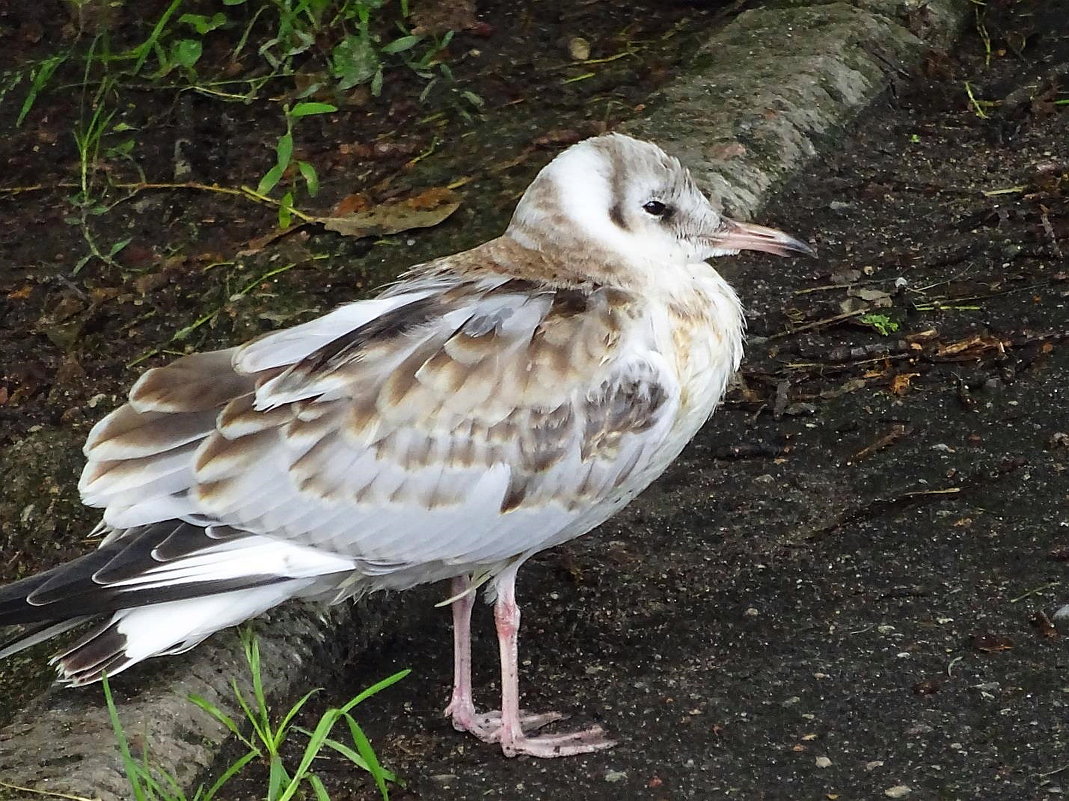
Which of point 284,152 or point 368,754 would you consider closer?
point 368,754

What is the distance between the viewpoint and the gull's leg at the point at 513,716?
3.56 m

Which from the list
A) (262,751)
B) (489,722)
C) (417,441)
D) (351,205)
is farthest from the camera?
(351,205)

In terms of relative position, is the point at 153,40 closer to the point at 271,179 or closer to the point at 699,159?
the point at 271,179

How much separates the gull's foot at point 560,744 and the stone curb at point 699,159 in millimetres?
594

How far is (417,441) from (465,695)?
0.71m

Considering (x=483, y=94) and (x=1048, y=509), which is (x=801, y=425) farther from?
(x=483, y=94)

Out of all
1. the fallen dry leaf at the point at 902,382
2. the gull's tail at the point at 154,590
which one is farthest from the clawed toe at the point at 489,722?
the fallen dry leaf at the point at 902,382

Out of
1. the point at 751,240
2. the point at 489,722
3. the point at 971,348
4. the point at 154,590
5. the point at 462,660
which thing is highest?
the point at 751,240

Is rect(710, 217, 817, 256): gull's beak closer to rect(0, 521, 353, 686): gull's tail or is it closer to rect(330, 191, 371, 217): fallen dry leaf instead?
rect(0, 521, 353, 686): gull's tail

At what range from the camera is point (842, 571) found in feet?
13.1

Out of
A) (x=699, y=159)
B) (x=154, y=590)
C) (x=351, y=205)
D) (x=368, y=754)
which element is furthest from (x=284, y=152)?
(x=368, y=754)

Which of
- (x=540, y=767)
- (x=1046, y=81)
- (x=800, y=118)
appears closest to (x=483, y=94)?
(x=800, y=118)

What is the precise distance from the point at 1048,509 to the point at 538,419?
4.92 ft

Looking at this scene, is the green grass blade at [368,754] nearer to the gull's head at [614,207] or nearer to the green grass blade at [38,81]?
the gull's head at [614,207]
